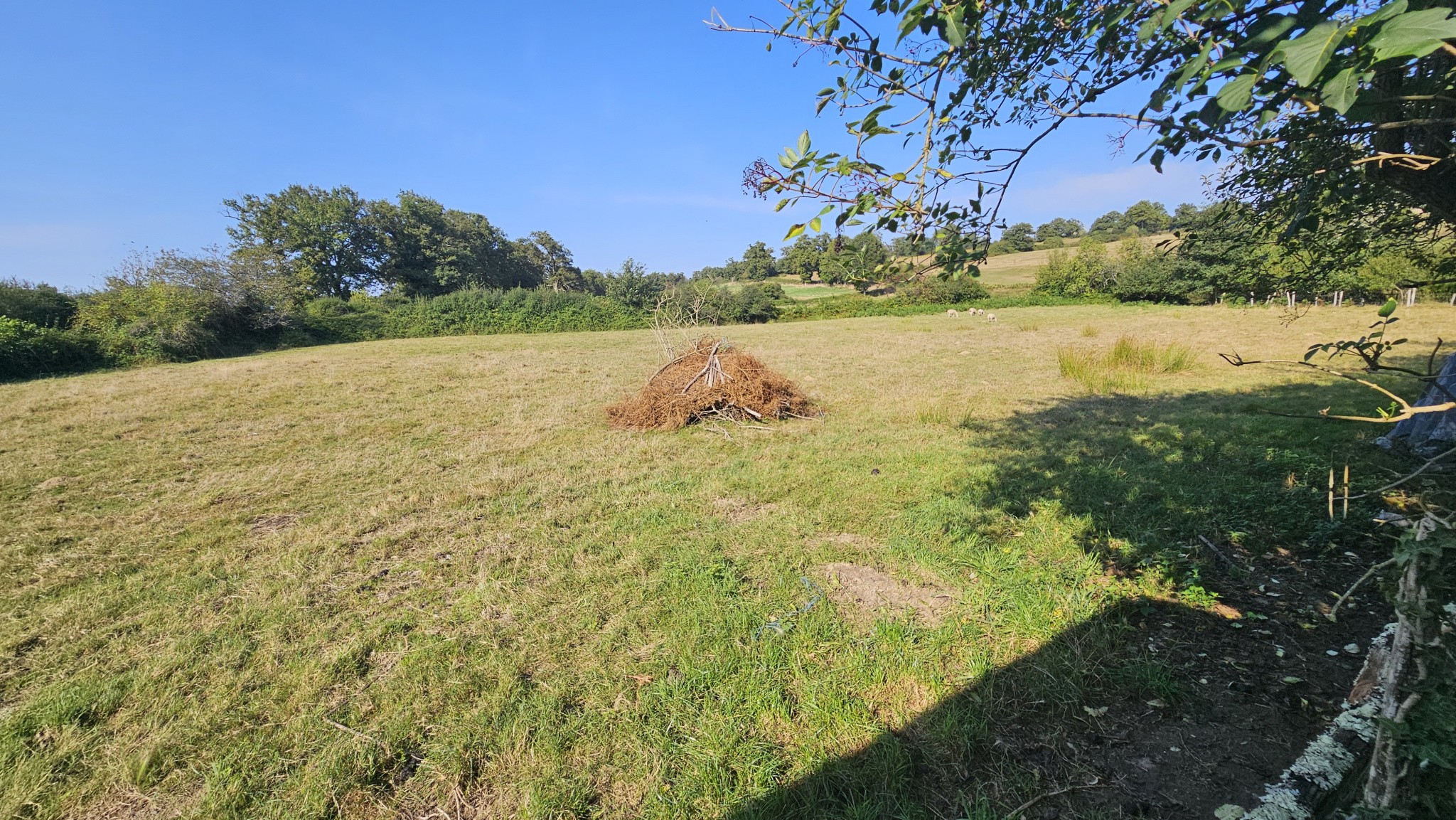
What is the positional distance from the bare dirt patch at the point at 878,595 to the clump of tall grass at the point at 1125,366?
297 inches

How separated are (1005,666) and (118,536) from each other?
630 centimetres

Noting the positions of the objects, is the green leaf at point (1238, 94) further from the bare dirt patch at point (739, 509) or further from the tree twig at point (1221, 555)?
the bare dirt patch at point (739, 509)

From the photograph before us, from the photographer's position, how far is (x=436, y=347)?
1855 cm

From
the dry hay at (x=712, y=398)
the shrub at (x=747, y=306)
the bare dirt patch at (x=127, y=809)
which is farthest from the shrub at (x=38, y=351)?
the shrub at (x=747, y=306)

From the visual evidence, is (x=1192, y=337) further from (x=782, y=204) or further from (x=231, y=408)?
(x=231, y=408)

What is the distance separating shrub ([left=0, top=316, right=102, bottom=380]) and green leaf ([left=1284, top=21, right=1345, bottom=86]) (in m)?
21.8

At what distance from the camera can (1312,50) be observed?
0.97 meters

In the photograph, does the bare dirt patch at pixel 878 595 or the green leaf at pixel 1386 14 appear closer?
the green leaf at pixel 1386 14

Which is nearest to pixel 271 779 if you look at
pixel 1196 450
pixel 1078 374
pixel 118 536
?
pixel 118 536

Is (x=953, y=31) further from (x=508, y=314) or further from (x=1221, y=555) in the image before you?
(x=508, y=314)

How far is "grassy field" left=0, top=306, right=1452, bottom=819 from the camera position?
6.77 ft

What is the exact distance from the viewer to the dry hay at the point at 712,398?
24.2 ft

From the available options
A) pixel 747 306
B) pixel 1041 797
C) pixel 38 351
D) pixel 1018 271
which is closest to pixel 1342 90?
pixel 1041 797

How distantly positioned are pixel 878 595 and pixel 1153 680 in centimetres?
130
